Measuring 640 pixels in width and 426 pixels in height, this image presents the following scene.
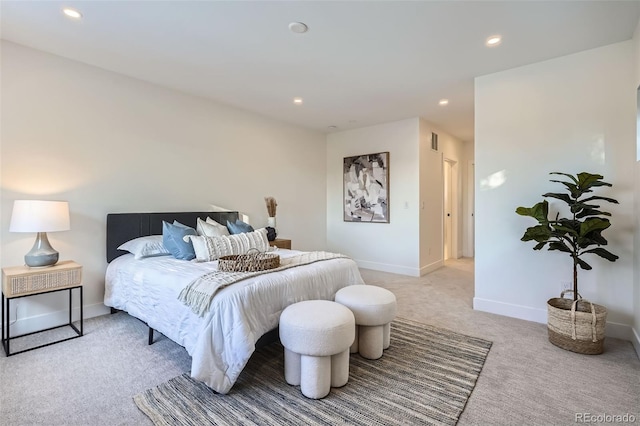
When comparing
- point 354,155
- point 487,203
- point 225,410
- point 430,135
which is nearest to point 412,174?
point 430,135

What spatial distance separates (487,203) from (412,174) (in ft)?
5.80

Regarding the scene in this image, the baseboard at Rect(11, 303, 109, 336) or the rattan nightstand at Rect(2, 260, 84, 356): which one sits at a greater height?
the rattan nightstand at Rect(2, 260, 84, 356)

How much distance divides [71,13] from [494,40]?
3387mm

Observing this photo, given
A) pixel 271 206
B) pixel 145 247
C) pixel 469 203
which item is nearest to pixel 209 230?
pixel 145 247

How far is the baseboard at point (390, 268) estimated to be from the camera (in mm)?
4938

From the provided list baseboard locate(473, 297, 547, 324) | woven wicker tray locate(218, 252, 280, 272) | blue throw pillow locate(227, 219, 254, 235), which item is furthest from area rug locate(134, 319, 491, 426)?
blue throw pillow locate(227, 219, 254, 235)

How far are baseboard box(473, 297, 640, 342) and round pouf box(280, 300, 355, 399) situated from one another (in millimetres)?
2140

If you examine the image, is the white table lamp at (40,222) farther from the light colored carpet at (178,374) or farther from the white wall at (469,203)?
the white wall at (469,203)

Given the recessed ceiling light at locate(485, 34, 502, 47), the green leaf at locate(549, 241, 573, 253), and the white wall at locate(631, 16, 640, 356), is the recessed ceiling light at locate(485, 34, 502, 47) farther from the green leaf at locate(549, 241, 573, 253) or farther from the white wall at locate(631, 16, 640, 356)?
the green leaf at locate(549, 241, 573, 253)

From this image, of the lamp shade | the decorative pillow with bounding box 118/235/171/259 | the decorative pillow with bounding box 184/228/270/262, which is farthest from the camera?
the decorative pillow with bounding box 118/235/171/259

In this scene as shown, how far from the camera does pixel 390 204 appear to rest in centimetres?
522

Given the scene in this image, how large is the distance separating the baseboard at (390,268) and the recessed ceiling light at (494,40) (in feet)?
10.8

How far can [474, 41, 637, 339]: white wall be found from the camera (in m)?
2.65

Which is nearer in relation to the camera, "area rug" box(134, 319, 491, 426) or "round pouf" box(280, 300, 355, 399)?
"area rug" box(134, 319, 491, 426)
